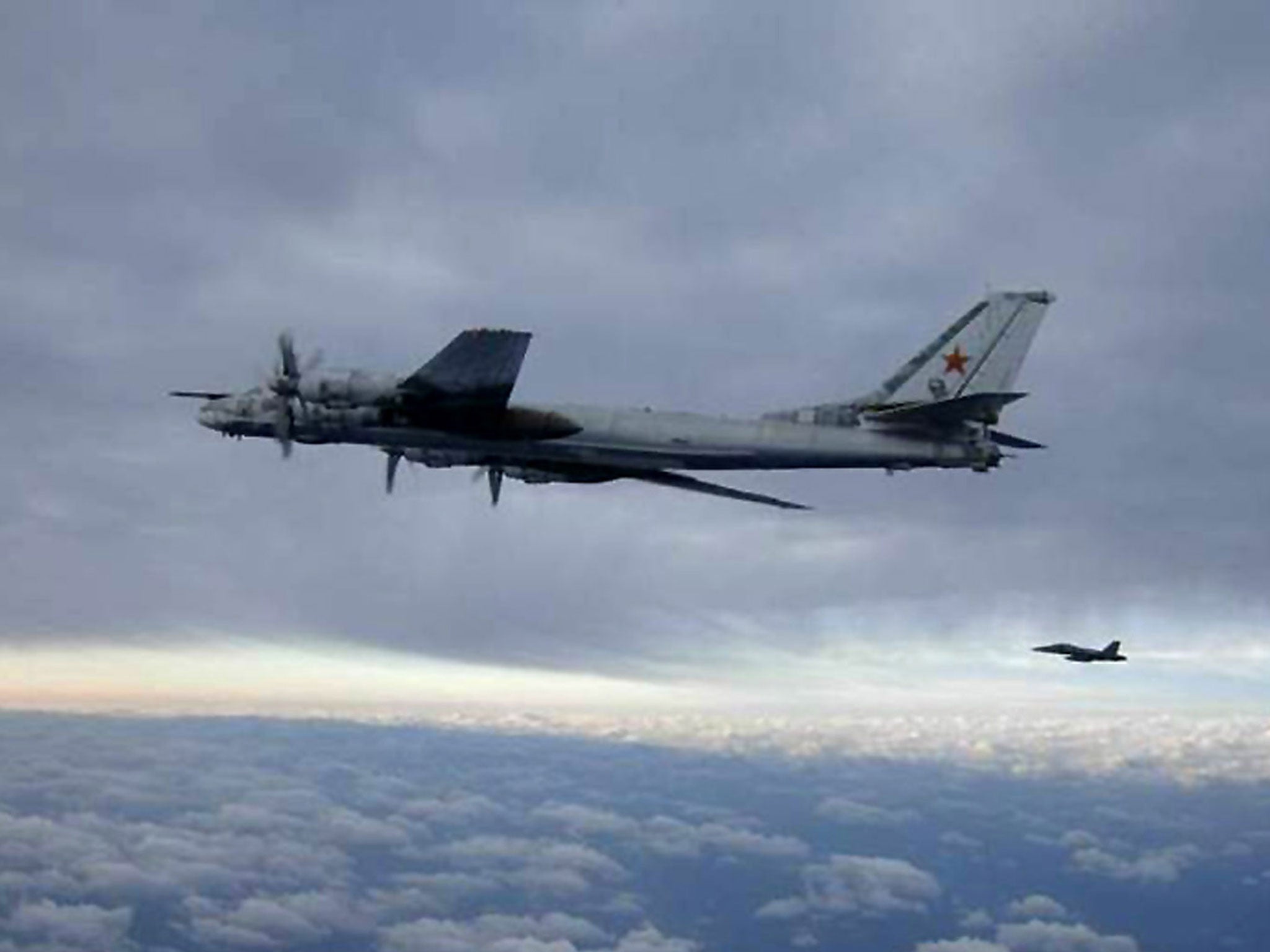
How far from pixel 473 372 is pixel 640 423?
10.3 m

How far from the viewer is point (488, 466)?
78.8m

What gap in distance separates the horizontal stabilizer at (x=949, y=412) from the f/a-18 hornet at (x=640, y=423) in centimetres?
7

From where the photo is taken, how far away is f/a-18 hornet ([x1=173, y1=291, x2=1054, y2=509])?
6912 centimetres

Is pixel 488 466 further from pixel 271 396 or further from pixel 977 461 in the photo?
pixel 977 461

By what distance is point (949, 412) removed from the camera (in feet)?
228

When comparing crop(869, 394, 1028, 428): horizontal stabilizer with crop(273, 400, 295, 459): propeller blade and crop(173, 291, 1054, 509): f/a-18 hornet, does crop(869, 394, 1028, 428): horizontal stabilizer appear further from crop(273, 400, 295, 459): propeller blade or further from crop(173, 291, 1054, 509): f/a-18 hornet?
crop(273, 400, 295, 459): propeller blade

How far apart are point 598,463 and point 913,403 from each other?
16.8 m

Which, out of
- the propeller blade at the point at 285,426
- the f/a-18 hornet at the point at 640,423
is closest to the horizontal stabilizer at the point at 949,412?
the f/a-18 hornet at the point at 640,423

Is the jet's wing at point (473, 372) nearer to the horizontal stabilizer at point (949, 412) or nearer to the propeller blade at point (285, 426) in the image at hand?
the propeller blade at point (285, 426)

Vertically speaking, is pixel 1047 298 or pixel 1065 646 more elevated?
pixel 1047 298

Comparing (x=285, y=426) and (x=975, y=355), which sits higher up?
(x=975, y=355)

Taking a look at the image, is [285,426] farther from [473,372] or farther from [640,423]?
[640,423]

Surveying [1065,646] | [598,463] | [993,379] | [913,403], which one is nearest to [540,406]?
[598,463]

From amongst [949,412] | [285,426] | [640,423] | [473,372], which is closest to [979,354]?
[949,412]
